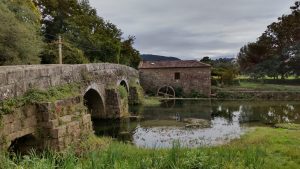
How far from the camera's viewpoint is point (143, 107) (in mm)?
29859

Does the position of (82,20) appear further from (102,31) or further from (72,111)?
(72,111)

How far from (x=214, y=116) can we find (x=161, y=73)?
1648 centimetres

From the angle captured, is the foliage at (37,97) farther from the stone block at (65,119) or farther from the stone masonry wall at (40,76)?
the stone block at (65,119)

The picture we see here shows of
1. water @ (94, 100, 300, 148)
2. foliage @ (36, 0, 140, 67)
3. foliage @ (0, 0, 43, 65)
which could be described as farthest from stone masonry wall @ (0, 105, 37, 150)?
foliage @ (36, 0, 140, 67)

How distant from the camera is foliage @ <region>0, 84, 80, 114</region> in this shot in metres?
9.90

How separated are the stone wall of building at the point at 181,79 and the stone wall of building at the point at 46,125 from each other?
92.1ft

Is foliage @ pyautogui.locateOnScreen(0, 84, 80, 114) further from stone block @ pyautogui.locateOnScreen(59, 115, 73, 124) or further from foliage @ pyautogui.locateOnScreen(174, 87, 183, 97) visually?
foliage @ pyautogui.locateOnScreen(174, 87, 183, 97)

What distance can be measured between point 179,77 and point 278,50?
18.2 meters

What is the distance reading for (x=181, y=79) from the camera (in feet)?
133

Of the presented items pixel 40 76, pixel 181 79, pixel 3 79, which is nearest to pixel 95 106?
pixel 40 76

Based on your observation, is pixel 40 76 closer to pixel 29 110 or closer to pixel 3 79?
pixel 29 110

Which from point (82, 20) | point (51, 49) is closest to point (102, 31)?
point (82, 20)

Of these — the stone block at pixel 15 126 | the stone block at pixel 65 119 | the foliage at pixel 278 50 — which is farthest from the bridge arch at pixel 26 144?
the foliage at pixel 278 50

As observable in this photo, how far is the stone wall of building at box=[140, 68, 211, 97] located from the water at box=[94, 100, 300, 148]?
30.6ft
